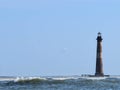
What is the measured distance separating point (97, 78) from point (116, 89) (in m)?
14.9

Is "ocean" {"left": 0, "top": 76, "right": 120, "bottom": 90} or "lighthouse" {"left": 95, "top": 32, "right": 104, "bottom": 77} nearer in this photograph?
"ocean" {"left": 0, "top": 76, "right": 120, "bottom": 90}

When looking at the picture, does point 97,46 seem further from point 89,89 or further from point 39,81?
point 89,89

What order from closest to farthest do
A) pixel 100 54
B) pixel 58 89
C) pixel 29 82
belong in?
pixel 58 89 → pixel 29 82 → pixel 100 54

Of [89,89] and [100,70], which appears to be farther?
[100,70]

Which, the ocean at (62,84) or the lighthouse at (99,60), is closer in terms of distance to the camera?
the ocean at (62,84)

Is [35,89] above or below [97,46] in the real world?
below

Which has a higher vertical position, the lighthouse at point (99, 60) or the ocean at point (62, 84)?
the lighthouse at point (99, 60)

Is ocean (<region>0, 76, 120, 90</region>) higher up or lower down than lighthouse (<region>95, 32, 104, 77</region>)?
lower down

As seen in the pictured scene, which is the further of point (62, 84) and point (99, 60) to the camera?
point (99, 60)

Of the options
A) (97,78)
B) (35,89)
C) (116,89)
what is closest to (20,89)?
(35,89)

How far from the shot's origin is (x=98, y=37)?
56.0 metres

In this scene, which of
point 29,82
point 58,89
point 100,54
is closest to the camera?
point 58,89

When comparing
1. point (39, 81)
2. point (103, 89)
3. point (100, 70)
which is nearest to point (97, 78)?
point (100, 70)

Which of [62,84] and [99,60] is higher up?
[99,60]
